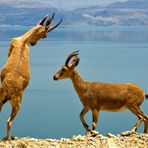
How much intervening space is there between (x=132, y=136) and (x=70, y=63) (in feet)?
8.69

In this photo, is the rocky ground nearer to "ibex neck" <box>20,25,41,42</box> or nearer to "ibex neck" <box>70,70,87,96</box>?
"ibex neck" <box>70,70,87,96</box>

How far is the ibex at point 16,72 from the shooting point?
12102mm

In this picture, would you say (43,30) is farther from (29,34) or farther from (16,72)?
(16,72)

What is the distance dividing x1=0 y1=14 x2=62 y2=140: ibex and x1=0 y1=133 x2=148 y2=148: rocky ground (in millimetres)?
314

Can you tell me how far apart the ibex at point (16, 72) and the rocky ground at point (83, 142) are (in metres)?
0.31

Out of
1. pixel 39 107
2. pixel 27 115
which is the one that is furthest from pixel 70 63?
pixel 39 107

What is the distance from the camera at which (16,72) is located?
40.5ft

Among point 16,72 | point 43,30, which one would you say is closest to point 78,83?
point 43,30

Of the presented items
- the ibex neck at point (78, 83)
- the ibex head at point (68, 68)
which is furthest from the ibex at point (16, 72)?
the ibex neck at point (78, 83)

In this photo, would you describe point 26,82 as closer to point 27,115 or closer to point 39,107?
point 27,115

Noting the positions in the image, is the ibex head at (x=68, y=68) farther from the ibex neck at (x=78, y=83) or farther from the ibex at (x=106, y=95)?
the ibex neck at (x=78, y=83)

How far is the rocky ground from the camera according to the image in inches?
486

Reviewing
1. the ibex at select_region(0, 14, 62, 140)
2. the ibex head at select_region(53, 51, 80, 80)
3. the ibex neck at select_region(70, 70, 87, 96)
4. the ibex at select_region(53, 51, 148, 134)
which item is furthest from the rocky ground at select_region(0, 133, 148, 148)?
the ibex head at select_region(53, 51, 80, 80)

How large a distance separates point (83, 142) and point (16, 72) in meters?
2.18
